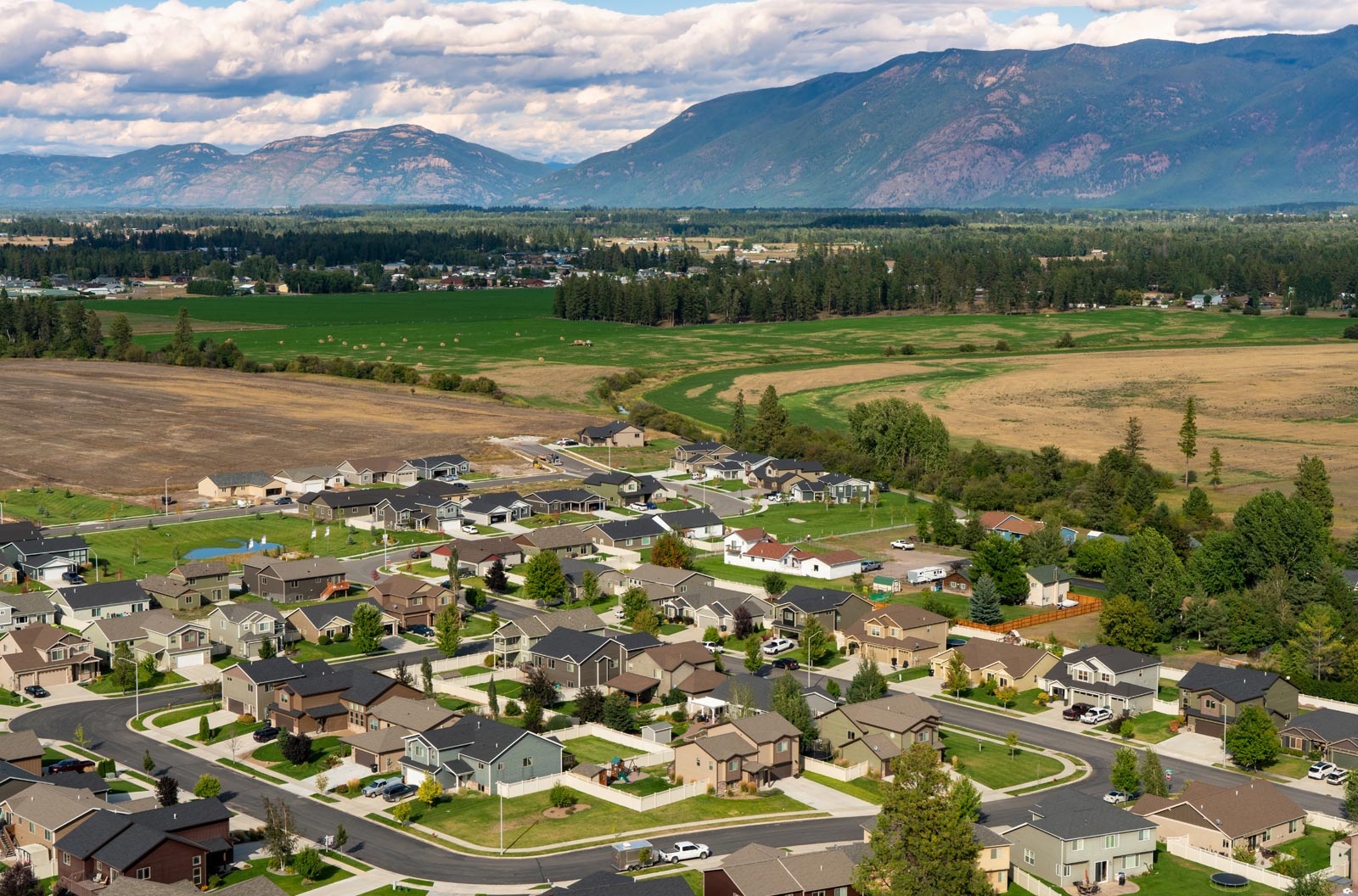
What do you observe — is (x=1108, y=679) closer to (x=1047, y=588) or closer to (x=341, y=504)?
(x=1047, y=588)

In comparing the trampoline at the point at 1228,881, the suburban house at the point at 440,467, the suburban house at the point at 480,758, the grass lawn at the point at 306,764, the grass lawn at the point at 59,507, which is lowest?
the trampoline at the point at 1228,881

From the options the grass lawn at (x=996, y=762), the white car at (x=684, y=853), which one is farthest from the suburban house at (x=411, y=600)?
the white car at (x=684, y=853)

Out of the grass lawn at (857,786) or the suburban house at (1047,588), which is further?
the suburban house at (1047,588)

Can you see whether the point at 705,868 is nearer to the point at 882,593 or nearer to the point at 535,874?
the point at 535,874

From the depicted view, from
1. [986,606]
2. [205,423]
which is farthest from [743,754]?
[205,423]

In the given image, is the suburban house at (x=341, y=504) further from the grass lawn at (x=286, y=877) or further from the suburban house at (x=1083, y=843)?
the suburban house at (x=1083, y=843)

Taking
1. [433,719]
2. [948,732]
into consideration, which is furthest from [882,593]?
[433,719]
